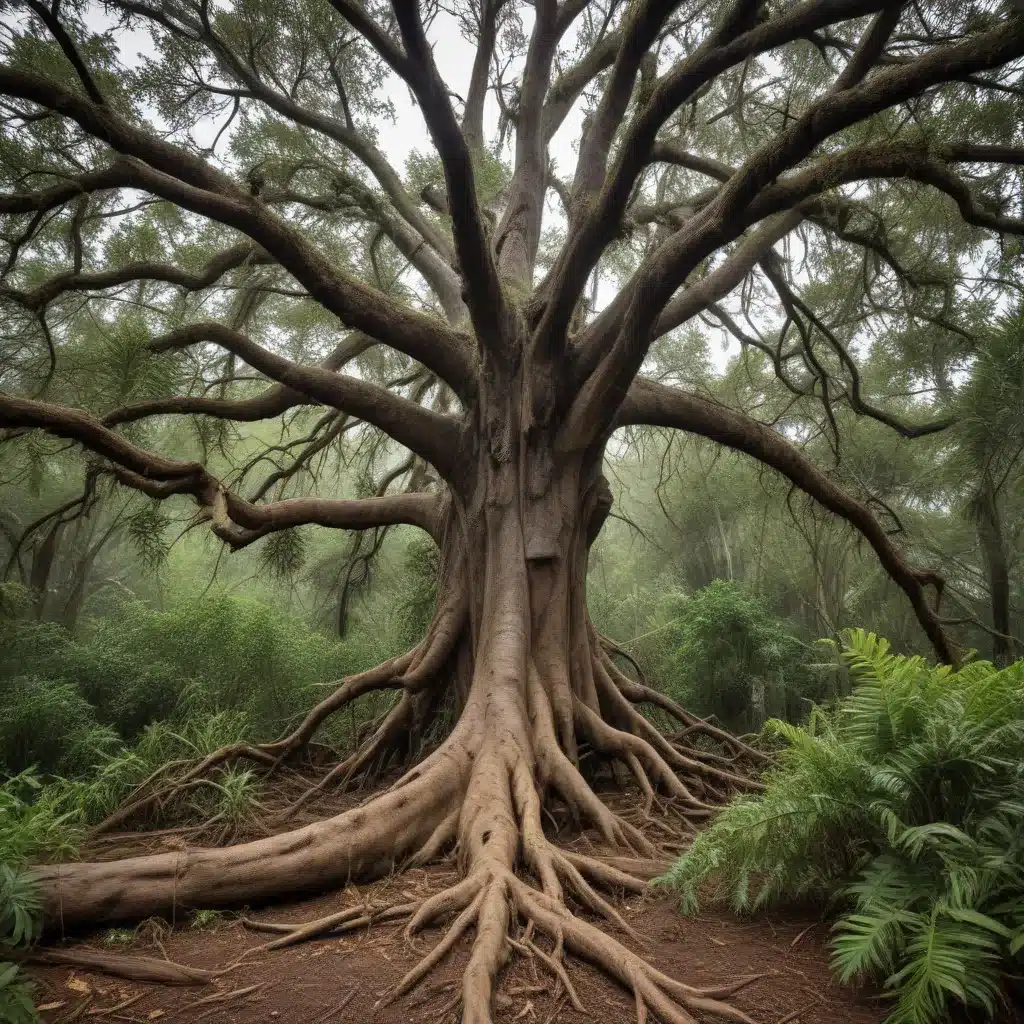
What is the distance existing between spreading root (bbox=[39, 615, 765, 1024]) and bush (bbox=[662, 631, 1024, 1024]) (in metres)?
0.45

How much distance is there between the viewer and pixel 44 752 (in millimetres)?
5094

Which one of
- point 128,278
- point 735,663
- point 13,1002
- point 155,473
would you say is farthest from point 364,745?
point 735,663

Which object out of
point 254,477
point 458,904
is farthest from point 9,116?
point 254,477

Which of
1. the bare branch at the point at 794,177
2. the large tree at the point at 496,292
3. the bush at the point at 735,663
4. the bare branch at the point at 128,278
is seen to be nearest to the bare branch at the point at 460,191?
the large tree at the point at 496,292

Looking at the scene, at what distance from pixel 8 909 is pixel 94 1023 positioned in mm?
550

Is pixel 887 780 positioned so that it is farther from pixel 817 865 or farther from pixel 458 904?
pixel 458 904

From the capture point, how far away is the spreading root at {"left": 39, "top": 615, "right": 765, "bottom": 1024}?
6.68 ft

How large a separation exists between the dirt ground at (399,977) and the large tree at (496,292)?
103mm

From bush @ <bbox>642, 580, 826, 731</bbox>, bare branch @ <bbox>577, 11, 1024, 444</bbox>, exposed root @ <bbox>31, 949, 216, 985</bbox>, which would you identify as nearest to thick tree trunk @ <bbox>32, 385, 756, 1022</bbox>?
exposed root @ <bbox>31, 949, 216, 985</bbox>

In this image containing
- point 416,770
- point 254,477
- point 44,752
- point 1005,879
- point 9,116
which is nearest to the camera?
point 1005,879

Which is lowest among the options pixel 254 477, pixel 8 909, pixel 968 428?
pixel 8 909

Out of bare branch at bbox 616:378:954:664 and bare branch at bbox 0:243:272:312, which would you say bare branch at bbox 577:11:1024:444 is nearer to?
bare branch at bbox 616:378:954:664

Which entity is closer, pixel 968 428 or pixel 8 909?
pixel 8 909

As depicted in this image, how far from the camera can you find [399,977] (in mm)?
1962
